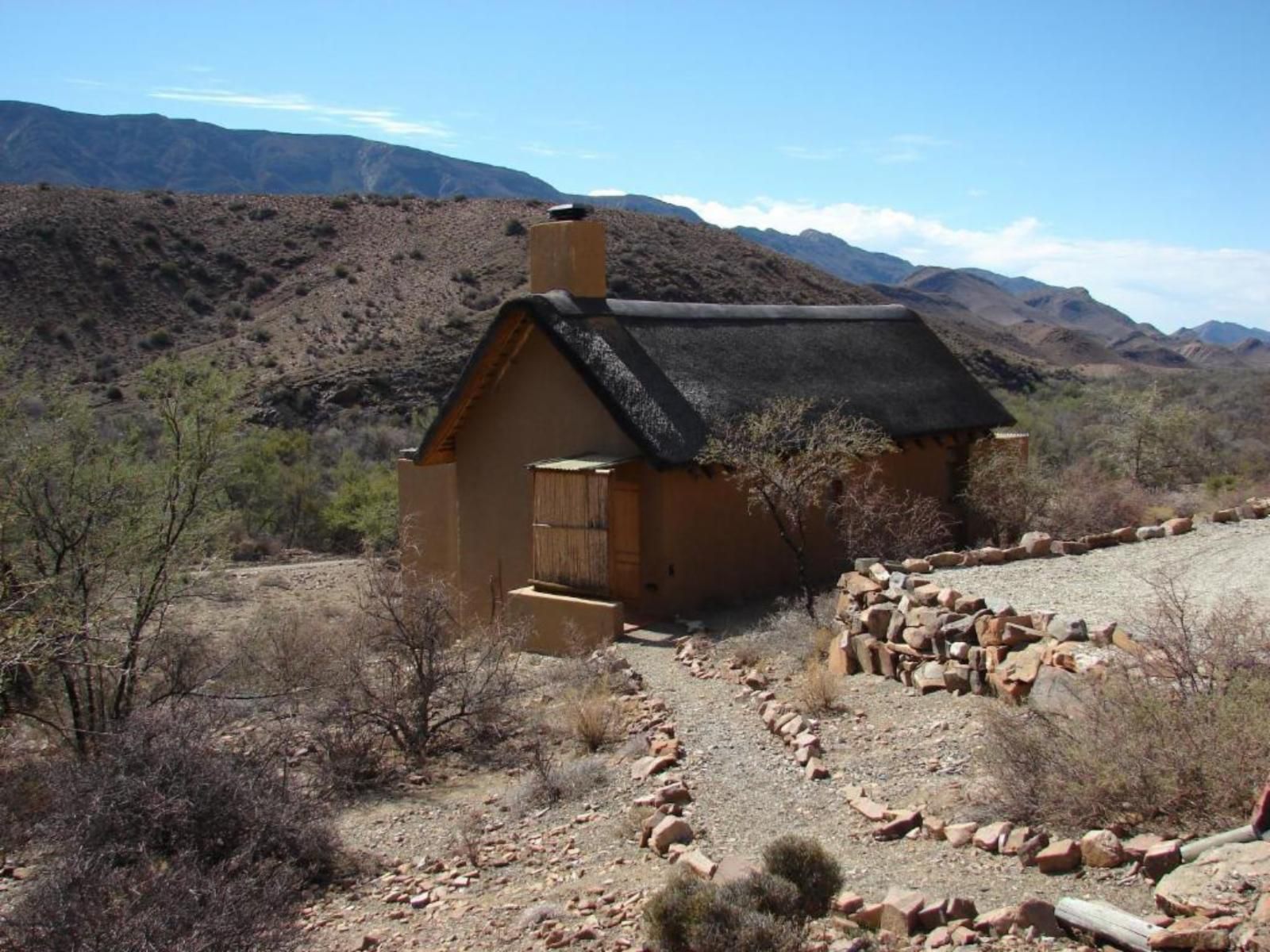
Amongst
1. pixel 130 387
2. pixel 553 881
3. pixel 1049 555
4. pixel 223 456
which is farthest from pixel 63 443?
pixel 130 387

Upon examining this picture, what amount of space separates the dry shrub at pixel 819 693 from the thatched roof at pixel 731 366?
472 cm

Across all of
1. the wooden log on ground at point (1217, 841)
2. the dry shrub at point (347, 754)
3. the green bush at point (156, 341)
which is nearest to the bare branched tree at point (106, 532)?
the dry shrub at point (347, 754)

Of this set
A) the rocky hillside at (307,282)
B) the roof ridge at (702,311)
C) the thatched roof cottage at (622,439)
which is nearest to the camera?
the thatched roof cottage at (622,439)

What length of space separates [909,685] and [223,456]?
7.62m

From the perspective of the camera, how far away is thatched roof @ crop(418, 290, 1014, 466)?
47.5 feet

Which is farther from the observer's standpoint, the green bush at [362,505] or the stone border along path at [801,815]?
the green bush at [362,505]

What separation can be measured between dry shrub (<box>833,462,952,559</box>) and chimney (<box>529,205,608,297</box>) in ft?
14.1

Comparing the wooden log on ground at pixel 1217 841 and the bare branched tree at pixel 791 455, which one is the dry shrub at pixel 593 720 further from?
the wooden log on ground at pixel 1217 841

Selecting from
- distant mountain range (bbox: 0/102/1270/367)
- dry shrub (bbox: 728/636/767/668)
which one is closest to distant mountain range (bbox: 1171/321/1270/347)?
distant mountain range (bbox: 0/102/1270/367)

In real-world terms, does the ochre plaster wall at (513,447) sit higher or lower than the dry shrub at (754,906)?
higher

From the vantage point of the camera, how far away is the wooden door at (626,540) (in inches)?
578

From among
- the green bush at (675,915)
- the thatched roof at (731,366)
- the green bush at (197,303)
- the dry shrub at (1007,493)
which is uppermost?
the green bush at (197,303)

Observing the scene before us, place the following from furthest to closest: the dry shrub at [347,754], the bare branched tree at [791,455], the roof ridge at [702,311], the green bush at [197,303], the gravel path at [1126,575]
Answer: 1. the green bush at [197,303]
2. the roof ridge at [702,311]
3. the bare branched tree at [791,455]
4. the gravel path at [1126,575]
5. the dry shrub at [347,754]

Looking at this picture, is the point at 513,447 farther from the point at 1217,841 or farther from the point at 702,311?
the point at 1217,841
